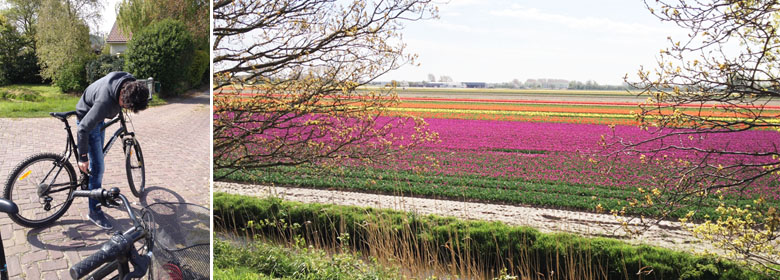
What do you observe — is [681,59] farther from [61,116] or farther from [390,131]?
[61,116]

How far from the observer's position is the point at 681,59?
332cm

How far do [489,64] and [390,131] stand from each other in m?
1.16

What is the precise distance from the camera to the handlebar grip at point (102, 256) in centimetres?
117

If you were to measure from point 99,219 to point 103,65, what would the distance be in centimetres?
121

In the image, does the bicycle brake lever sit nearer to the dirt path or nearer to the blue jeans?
the blue jeans

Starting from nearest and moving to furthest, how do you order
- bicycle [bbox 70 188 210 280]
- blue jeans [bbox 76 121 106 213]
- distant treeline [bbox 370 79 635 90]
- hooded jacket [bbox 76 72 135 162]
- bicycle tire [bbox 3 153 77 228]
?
bicycle [bbox 70 188 210 280], hooded jacket [bbox 76 72 135 162], blue jeans [bbox 76 121 106 213], bicycle tire [bbox 3 153 77 228], distant treeline [bbox 370 79 635 90]

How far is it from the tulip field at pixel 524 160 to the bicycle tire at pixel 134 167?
1317 mm

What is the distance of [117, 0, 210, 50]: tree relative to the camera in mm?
2914

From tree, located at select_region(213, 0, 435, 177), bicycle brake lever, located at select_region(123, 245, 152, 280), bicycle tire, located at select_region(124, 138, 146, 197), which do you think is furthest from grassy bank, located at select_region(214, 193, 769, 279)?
bicycle brake lever, located at select_region(123, 245, 152, 280)

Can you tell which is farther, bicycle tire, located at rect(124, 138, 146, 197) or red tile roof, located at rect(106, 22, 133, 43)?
bicycle tire, located at rect(124, 138, 146, 197)

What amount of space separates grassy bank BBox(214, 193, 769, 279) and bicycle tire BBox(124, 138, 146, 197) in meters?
1.01

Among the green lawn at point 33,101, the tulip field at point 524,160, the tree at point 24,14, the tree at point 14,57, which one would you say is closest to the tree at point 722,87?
the tulip field at point 524,160

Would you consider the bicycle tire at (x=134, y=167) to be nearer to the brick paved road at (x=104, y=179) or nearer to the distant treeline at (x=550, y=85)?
the brick paved road at (x=104, y=179)

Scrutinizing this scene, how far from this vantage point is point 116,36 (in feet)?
9.78
